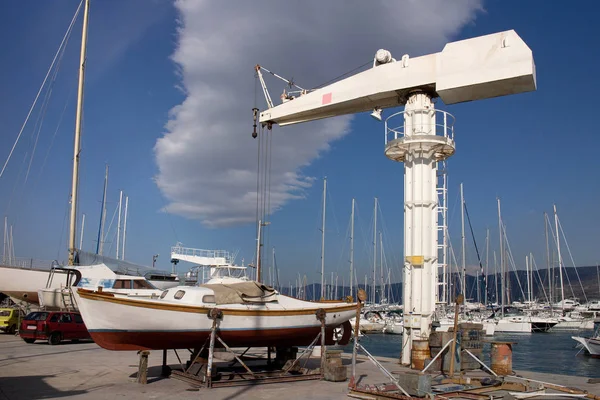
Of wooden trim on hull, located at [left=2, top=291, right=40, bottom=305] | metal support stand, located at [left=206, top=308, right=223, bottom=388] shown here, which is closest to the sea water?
metal support stand, located at [left=206, top=308, right=223, bottom=388]

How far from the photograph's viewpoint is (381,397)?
36.1 ft

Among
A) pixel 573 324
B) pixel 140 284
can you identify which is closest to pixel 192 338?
pixel 140 284

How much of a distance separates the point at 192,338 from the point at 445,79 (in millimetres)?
11177

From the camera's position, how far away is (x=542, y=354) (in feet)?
136

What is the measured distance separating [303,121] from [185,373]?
1167 centimetres

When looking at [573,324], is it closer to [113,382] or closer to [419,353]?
[419,353]

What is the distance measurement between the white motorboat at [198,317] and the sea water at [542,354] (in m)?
14.6

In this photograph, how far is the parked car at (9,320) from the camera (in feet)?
92.3

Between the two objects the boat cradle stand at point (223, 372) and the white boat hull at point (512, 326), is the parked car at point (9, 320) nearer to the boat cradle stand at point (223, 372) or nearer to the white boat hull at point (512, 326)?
the boat cradle stand at point (223, 372)

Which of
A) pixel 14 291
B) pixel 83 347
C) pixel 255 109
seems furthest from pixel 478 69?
pixel 14 291

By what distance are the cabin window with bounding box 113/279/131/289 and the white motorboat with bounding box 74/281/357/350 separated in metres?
11.6

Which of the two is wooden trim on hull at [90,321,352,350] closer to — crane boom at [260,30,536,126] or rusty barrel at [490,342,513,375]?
rusty barrel at [490,342,513,375]

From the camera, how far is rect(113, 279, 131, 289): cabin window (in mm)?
24656

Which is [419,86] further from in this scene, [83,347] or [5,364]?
[83,347]
